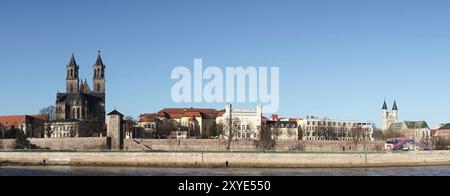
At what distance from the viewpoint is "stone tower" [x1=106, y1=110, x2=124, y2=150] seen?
73375mm

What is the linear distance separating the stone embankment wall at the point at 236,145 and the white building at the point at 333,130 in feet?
35.2

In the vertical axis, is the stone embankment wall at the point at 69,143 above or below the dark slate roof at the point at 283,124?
below

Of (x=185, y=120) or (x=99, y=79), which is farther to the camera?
(x=99, y=79)

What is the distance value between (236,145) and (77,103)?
130ft

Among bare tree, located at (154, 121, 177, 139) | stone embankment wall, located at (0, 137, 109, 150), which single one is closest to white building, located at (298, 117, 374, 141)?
bare tree, located at (154, 121, 177, 139)

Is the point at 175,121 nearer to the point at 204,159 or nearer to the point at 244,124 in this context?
the point at 244,124

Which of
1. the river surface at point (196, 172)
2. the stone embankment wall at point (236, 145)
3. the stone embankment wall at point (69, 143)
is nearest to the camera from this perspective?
the river surface at point (196, 172)

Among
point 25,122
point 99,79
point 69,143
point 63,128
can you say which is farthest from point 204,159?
point 99,79

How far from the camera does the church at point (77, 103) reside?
10681 centimetres

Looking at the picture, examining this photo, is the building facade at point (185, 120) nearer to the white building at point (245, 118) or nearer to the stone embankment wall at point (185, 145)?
the white building at point (245, 118)

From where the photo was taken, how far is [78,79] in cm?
12644

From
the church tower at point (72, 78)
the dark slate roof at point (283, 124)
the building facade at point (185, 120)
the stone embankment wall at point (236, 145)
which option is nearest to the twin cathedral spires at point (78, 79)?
the church tower at point (72, 78)
